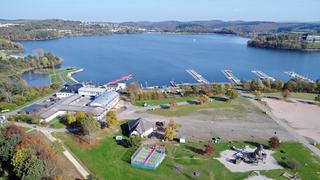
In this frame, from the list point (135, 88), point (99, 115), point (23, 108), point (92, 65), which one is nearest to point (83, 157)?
point (99, 115)

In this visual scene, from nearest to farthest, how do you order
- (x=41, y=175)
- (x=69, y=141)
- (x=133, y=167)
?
(x=41, y=175), (x=133, y=167), (x=69, y=141)

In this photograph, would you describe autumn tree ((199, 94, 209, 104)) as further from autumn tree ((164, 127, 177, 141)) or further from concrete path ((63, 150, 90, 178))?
concrete path ((63, 150, 90, 178))

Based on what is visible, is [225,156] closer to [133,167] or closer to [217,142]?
[217,142]

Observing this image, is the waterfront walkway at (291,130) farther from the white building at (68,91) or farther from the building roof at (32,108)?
the building roof at (32,108)

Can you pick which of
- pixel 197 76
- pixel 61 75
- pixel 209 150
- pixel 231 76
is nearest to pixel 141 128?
pixel 209 150

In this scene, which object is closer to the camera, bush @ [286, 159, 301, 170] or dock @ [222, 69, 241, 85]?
bush @ [286, 159, 301, 170]

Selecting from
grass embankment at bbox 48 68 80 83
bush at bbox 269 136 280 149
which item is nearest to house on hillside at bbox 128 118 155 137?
bush at bbox 269 136 280 149

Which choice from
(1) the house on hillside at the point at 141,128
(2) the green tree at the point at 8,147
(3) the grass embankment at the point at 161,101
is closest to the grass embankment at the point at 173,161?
(1) the house on hillside at the point at 141,128
